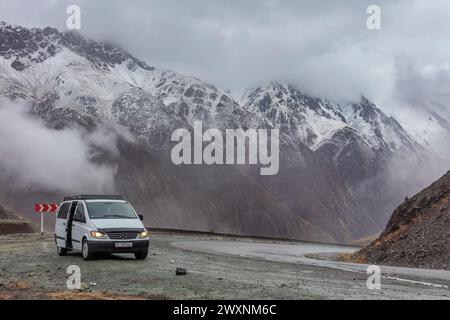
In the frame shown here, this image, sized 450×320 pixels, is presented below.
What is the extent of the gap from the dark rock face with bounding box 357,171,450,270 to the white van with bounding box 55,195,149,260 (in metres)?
14.3

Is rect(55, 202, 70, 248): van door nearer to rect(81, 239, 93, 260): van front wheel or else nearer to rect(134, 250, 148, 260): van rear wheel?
rect(81, 239, 93, 260): van front wheel

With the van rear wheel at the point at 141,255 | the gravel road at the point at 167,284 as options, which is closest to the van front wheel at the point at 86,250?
the gravel road at the point at 167,284

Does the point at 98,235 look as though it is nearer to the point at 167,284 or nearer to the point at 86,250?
the point at 86,250

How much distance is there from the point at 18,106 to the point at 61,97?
1969 centimetres

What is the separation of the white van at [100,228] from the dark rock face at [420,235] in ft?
47.0

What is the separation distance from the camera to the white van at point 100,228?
18531mm

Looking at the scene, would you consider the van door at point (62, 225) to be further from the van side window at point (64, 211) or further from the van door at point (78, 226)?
the van door at point (78, 226)

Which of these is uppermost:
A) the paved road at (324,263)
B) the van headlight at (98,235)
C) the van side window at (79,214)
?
the van side window at (79,214)

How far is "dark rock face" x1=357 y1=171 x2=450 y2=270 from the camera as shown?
28609mm

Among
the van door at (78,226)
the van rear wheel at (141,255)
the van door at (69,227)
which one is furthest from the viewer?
the van door at (69,227)

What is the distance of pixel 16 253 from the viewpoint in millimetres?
23641

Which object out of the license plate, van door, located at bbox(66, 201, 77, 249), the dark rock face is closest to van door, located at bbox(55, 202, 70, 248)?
van door, located at bbox(66, 201, 77, 249)
